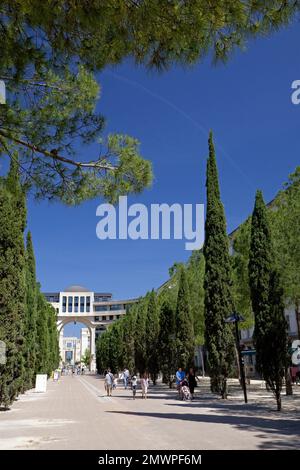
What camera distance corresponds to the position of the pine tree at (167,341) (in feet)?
106

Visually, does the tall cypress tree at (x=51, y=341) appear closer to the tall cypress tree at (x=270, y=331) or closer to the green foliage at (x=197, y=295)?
the green foliage at (x=197, y=295)

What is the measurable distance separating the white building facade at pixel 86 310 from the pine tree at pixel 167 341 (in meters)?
75.4

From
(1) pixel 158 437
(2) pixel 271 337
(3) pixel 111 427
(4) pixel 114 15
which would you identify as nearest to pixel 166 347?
(2) pixel 271 337

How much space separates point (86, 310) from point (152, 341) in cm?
9646

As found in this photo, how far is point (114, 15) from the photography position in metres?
6.16

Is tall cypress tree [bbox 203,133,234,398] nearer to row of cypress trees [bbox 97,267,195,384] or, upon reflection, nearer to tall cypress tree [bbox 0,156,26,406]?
row of cypress trees [bbox 97,267,195,384]

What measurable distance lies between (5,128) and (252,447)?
7136mm

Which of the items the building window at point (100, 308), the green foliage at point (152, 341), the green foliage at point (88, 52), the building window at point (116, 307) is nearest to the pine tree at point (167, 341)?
the green foliage at point (152, 341)

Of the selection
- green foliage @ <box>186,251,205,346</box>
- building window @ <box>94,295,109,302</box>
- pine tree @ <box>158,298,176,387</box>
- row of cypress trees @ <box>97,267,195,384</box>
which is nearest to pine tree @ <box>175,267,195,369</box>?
row of cypress trees @ <box>97,267,195,384</box>

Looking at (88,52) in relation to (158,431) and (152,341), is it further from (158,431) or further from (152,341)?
(152,341)

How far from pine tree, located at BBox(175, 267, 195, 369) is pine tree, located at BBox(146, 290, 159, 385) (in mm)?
6378

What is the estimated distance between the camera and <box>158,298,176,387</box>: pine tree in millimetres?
32344

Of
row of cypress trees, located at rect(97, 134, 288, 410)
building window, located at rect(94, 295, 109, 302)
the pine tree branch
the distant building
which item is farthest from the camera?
the distant building

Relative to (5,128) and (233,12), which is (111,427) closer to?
(5,128)
